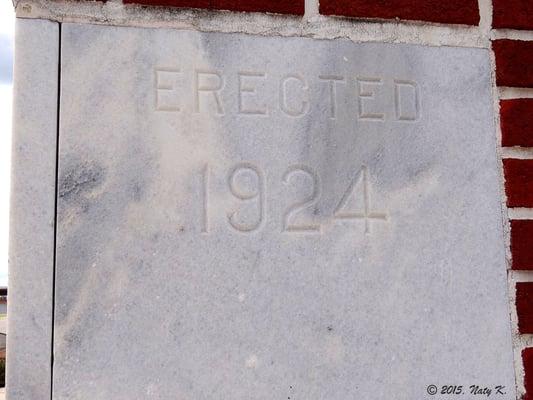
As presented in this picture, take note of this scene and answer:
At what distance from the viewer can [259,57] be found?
48.3 inches

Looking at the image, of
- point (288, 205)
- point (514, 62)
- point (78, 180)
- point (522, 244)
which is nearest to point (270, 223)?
point (288, 205)

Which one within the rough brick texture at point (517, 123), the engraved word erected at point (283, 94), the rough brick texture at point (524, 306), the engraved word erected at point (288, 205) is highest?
the engraved word erected at point (283, 94)

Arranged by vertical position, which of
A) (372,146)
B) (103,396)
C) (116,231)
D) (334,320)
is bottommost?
(103,396)

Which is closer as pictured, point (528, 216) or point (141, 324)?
point (141, 324)

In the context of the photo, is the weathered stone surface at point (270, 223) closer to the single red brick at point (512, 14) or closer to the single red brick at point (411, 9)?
the single red brick at point (411, 9)

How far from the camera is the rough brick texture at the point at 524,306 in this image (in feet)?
4.06

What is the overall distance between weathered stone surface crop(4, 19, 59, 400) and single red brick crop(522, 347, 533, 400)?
2.94ft

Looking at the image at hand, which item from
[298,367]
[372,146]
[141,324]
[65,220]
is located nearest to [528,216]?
[372,146]

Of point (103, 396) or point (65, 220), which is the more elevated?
point (65, 220)

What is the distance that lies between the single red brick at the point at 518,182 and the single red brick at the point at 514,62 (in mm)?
169

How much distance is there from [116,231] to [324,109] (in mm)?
464

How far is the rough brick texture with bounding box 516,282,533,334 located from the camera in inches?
48.8

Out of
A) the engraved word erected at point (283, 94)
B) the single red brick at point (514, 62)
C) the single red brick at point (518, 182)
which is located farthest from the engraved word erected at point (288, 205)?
the single red brick at point (514, 62)

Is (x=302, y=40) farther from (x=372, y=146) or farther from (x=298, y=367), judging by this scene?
(x=298, y=367)
